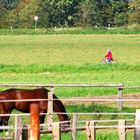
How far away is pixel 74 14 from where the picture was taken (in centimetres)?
12012

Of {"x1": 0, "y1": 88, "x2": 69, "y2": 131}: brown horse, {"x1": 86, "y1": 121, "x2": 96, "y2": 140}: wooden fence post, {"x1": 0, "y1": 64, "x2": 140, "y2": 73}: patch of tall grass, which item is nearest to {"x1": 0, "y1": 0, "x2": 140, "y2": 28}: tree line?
{"x1": 0, "y1": 64, "x2": 140, "y2": 73}: patch of tall grass

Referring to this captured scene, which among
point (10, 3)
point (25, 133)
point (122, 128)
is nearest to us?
point (25, 133)

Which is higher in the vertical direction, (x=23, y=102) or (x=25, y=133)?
(x=23, y=102)

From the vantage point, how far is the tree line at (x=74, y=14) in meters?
111

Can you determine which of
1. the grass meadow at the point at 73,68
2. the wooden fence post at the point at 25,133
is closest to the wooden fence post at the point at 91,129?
the wooden fence post at the point at 25,133

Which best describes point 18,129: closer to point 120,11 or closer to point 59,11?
point 120,11

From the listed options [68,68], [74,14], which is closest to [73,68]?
[68,68]

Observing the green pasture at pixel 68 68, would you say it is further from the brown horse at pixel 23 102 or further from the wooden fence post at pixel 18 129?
the wooden fence post at pixel 18 129

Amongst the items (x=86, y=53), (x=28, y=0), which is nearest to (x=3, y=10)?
(x=28, y=0)

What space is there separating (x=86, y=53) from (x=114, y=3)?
71.2m

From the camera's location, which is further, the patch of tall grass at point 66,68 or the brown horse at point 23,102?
the patch of tall grass at point 66,68

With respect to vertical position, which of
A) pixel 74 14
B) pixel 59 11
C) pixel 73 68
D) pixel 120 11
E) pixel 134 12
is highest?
pixel 59 11

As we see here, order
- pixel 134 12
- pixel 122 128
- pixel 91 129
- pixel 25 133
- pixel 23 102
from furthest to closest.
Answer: pixel 134 12 < pixel 23 102 < pixel 91 129 < pixel 122 128 < pixel 25 133

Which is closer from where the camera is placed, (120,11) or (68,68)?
(68,68)
